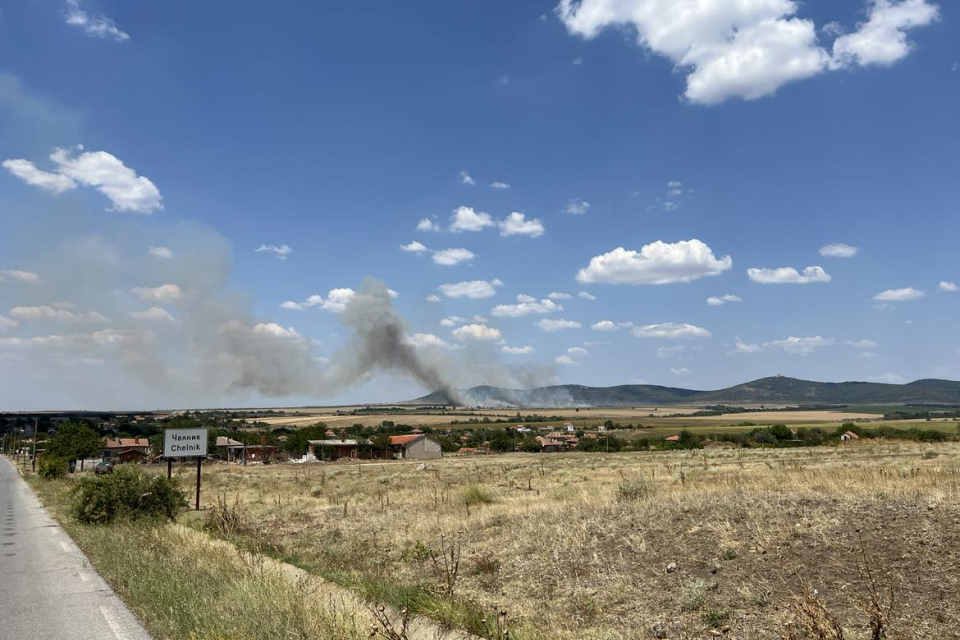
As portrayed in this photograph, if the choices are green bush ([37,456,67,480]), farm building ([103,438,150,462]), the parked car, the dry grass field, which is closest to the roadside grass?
the dry grass field

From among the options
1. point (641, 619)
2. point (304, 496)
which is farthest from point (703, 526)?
point (304, 496)

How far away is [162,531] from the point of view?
16.7m

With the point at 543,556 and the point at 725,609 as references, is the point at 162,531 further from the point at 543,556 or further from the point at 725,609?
the point at 725,609

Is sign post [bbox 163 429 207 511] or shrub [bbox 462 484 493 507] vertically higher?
sign post [bbox 163 429 207 511]

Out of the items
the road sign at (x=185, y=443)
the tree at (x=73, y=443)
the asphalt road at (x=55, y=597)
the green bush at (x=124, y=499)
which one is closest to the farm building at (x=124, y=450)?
the tree at (x=73, y=443)

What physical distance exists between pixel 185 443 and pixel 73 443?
1828 inches

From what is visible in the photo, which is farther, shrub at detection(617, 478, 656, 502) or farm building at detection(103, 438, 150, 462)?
farm building at detection(103, 438, 150, 462)

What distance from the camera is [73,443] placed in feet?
211

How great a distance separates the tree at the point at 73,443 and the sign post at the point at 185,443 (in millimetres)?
41565

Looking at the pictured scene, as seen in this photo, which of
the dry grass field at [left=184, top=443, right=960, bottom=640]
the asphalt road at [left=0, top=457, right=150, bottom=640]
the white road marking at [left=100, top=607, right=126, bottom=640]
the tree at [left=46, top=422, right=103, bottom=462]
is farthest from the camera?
the tree at [left=46, top=422, right=103, bottom=462]

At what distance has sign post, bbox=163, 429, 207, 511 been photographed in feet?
89.8

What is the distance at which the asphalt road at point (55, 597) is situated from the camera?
27.6 feet

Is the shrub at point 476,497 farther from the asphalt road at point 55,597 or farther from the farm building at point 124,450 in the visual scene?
the farm building at point 124,450

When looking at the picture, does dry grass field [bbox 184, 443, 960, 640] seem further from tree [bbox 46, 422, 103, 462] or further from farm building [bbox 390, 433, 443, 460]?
farm building [bbox 390, 433, 443, 460]
